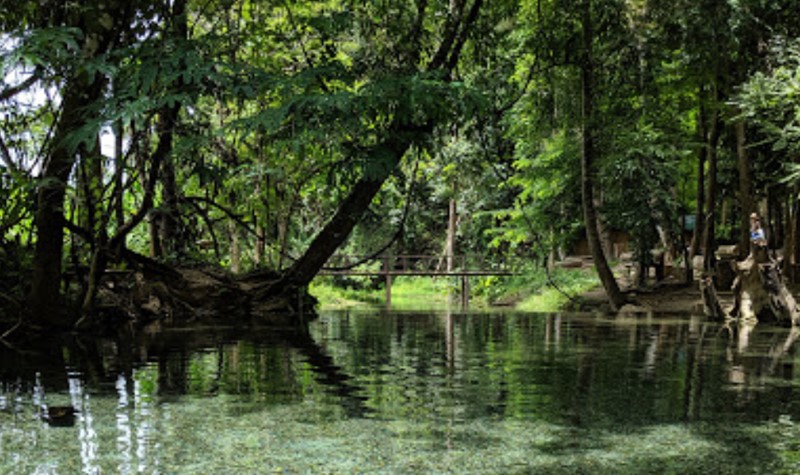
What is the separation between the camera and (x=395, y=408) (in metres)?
4.43

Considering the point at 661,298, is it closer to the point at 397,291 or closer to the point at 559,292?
the point at 559,292

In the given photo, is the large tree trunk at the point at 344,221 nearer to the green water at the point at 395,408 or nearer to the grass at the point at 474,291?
the green water at the point at 395,408

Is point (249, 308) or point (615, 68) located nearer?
point (249, 308)

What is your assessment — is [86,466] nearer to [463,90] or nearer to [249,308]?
[463,90]

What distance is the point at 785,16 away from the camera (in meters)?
14.2

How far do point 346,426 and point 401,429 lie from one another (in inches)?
10.9

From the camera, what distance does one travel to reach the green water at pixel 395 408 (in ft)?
10.8

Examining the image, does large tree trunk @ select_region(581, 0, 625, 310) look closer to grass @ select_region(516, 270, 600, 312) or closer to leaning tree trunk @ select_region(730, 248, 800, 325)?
grass @ select_region(516, 270, 600, 312)

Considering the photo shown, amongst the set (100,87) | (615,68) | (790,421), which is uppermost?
(615,68)

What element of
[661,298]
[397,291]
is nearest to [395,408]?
[661,298]

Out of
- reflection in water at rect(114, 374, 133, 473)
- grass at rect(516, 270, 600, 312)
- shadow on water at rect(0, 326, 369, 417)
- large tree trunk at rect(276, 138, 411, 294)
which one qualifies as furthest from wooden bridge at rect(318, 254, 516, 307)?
reflection in water at rect(114, 374, 133, 473)

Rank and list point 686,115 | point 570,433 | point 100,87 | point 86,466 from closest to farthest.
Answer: point 86,466
point 570,433
point 100,87
point 686,115

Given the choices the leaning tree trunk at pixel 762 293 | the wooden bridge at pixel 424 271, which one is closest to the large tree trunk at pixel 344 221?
the leaning tree trunk at pixel 762 293

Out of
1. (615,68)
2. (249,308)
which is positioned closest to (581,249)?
(615,68)
